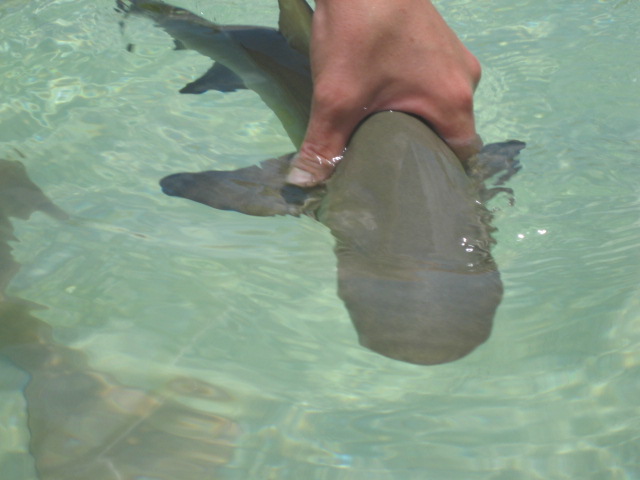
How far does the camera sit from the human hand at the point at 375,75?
2.58 metres

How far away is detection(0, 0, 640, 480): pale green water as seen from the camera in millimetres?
1772

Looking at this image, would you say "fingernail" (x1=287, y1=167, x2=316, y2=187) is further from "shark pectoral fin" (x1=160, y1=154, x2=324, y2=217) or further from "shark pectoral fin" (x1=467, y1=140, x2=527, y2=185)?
"shark pectoral fin" (x1=467, y1=140, x2=527, y2=185)

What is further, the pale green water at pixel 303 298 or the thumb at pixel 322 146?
the thumb at pixel 322 146

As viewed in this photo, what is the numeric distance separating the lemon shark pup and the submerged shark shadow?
0.47 metres

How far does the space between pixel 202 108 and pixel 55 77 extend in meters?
0.80

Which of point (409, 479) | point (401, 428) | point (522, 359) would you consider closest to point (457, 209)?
point (522, 359)

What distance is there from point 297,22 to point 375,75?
2.11 feet

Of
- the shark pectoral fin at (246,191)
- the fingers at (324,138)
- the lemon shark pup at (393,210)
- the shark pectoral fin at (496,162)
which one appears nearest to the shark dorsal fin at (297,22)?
the lemon shark pup at (393,210)

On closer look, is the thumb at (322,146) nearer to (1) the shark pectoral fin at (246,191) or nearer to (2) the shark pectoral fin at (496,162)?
(1) the shark pectoral fin at (246,191)

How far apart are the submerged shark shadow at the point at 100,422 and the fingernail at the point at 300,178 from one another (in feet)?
2.87

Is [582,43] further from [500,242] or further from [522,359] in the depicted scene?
[522,359]

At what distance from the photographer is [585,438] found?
178 cm

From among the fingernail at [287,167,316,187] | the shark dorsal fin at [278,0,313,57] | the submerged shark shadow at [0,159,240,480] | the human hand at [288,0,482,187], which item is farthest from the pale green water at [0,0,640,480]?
the shark dorsal fin at [278,0,313,57]

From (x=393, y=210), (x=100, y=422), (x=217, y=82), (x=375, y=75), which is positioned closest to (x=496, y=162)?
(x=375, y=75)
